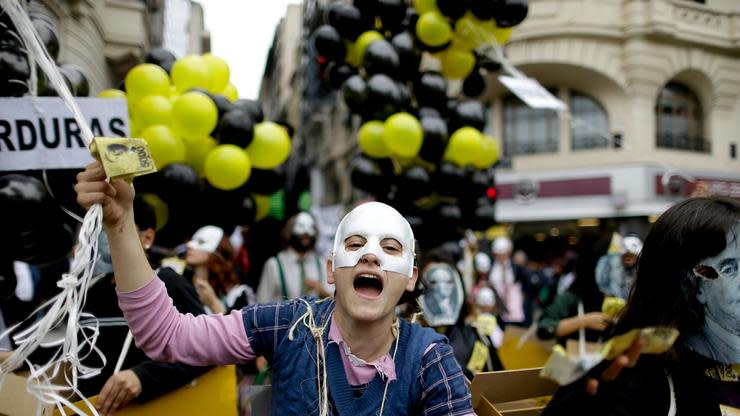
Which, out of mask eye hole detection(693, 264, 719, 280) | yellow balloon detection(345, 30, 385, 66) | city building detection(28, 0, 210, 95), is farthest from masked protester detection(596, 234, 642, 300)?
city building detection(28, 0, 210, 95)

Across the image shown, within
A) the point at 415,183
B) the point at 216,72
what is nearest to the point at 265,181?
the point at 216,72

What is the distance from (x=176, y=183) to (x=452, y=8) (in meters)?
3.24

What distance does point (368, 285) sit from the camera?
1.66 m

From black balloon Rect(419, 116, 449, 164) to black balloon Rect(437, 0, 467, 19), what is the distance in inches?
41.0

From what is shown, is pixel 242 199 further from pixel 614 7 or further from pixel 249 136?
pixel 614 7

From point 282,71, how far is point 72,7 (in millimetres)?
34524

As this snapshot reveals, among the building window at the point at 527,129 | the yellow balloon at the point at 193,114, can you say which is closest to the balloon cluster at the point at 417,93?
the yellow balloon at the point at 193,114

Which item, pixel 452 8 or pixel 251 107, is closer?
pixel 251 107

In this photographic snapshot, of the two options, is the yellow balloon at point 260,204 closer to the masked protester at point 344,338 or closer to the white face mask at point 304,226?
the white face mask at point 304,226

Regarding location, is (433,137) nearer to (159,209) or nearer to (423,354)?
(159,209)

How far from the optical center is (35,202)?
2715mm

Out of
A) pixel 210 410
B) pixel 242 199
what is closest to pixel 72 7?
pixel 242 199

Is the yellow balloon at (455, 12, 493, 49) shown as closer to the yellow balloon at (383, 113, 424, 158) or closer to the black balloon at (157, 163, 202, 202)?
the yellow balloon at (383, 113, 424, 158)

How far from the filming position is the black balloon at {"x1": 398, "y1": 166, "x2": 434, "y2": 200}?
5805mm
